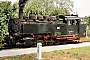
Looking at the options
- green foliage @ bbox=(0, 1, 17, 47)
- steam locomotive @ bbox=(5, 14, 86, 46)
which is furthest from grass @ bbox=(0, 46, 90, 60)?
green foliage @ bbox=(0, 1, 17, 47)

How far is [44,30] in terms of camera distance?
18.0 meters

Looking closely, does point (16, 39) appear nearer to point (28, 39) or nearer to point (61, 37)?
point (28, 39)

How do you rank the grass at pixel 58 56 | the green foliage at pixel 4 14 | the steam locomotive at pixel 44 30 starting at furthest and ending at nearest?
the green foliage at pixel 4 14 < the steam locomotive at pixel 44 30 < the grass at pixel 58 56

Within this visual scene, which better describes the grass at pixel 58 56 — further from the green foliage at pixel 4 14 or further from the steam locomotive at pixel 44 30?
the green foliage at pixel 4 14

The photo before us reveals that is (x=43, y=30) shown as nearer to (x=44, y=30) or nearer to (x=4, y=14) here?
(x=44, y=30)

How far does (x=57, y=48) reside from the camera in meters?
15.9

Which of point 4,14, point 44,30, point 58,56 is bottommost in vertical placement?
point 58,56

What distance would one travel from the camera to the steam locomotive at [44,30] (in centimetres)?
1697

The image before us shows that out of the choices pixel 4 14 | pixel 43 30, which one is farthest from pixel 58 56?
pixel 4 14

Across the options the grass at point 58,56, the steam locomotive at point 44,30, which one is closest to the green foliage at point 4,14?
the steam locomotive at point 44,30

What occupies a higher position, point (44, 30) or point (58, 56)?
point (44, 30)

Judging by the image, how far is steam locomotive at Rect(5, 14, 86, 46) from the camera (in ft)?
55.7

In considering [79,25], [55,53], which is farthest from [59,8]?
[55,53]

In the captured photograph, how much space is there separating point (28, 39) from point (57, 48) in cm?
209
